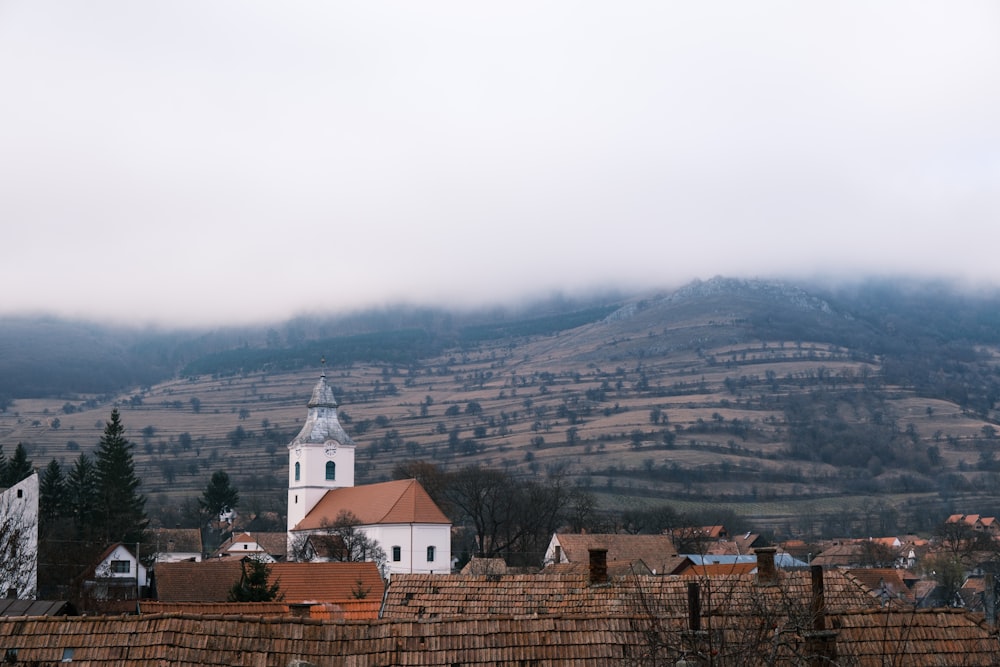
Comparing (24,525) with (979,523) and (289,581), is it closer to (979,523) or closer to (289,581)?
(289,581)

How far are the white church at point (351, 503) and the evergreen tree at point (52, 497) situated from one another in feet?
74.6

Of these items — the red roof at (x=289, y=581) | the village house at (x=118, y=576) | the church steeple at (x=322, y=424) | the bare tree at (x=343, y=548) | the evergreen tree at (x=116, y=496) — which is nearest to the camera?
the red roof at (x=289, y=581)

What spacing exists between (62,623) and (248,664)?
3143 mm

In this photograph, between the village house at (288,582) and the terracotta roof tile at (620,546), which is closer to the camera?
the village house at (288,582)

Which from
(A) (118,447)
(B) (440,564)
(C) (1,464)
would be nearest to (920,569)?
(B) (440,564)

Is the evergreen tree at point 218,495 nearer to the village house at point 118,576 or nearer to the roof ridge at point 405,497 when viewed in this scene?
the roof ridge at point 405,497

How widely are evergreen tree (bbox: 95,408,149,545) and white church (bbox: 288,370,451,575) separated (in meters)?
18.5

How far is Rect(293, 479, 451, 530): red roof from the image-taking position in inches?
4045

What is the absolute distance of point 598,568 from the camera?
28047 millimetres

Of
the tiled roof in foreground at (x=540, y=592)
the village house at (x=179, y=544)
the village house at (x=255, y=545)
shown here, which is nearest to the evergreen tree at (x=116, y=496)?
the village house at (x=179, y=544)

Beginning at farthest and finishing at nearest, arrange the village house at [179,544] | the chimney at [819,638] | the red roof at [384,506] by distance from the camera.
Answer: the village house at [179,544], the red roof at [384,506], the chimney at [819,638]

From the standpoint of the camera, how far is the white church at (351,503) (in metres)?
102

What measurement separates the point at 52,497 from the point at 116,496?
514 cm

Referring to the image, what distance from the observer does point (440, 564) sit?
10269 centimetres
